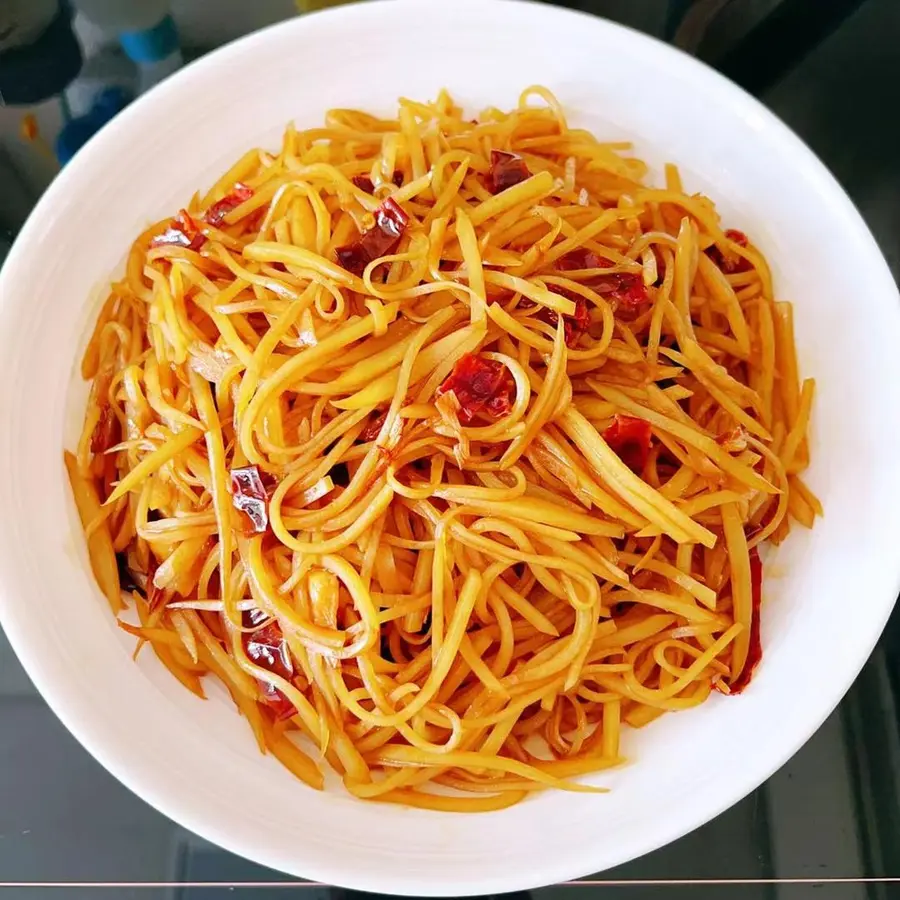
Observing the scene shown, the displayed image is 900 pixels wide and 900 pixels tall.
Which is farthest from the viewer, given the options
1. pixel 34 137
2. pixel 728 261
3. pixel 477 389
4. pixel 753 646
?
pixel 34 137

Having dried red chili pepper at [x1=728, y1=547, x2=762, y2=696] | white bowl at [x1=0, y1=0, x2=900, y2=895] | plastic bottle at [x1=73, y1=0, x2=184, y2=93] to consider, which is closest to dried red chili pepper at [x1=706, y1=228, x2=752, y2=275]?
white bowl at [x1=0, y1=0, x2=900, y2=895]

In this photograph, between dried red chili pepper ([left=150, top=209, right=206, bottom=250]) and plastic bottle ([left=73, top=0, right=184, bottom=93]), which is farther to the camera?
plastic bottle ([left=73, top=0, right=184, bottom=93])

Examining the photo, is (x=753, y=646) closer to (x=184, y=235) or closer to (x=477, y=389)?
(x=477, y=389)

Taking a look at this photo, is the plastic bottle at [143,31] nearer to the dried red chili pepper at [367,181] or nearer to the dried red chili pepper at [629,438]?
the dried red chili pepper at [367,181]

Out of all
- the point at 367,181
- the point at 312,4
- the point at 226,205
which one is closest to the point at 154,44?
the point at 312,4

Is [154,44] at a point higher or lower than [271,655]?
higher

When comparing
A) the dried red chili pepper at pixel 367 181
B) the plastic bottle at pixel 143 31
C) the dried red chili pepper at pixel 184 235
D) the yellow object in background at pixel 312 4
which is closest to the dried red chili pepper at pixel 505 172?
the dried red chili pepper at pixel 367 181

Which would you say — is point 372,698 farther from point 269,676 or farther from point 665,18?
point 665,18

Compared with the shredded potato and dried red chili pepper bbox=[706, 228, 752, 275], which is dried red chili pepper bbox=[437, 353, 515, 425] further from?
dried red chili pepper bbox=[706, 228, 752, 275]
